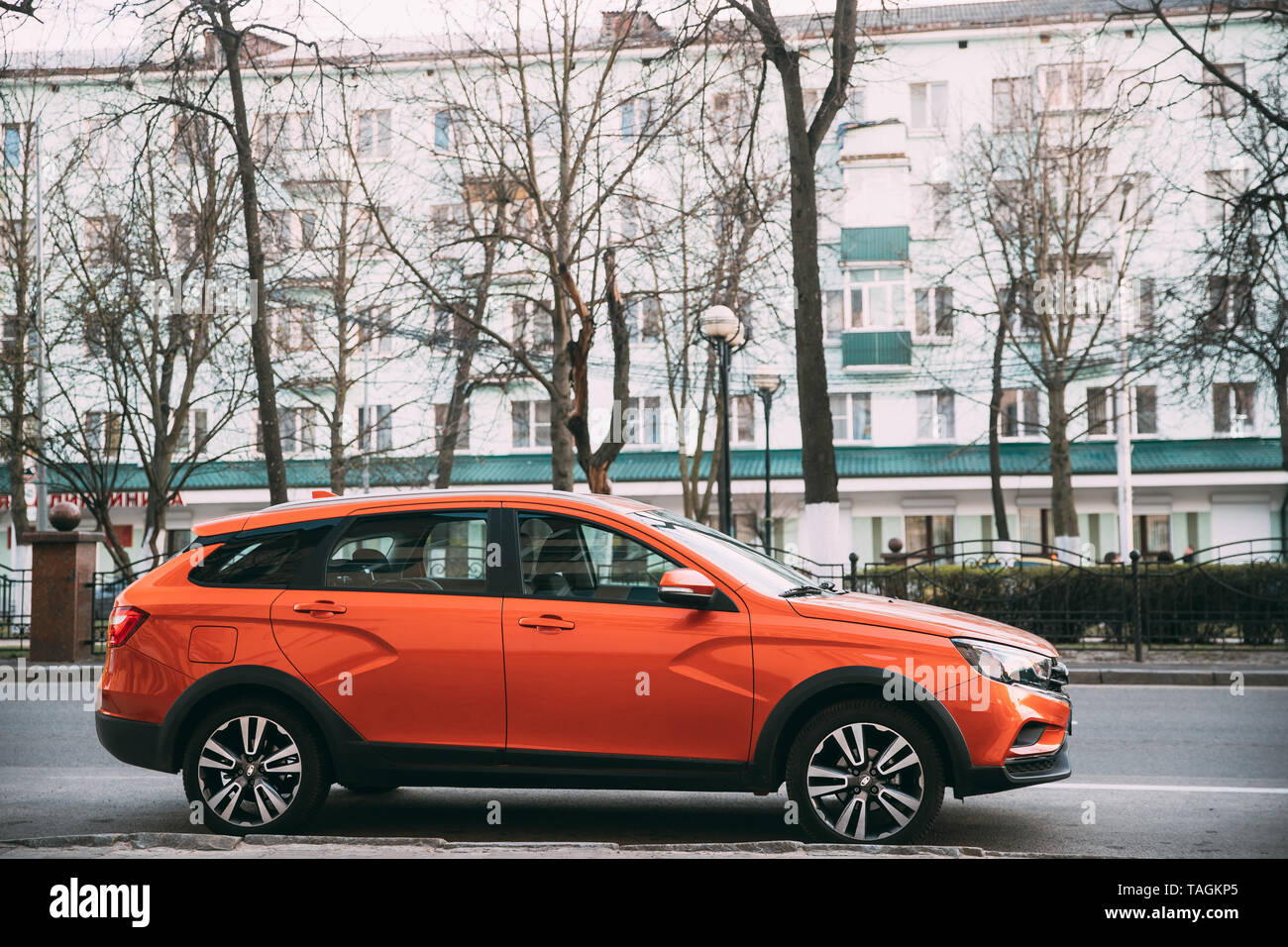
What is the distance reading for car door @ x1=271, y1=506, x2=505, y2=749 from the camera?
245 inches

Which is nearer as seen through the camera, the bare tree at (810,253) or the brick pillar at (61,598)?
the bare tree at (810,253)

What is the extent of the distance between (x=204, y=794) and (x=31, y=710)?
24.2 ft

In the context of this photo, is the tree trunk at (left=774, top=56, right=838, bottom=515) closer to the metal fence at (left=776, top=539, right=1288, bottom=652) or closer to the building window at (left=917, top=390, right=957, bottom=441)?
the metal fence at (left=776, top=539, right=1288, bottom=652)

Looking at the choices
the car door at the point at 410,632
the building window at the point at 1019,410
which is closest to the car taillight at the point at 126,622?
the car door at the point at 410,632

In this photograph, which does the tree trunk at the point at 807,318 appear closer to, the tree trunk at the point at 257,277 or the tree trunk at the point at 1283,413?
the tree trunk at the point at 1283,413

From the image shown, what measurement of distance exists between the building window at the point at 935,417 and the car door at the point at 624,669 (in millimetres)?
35220

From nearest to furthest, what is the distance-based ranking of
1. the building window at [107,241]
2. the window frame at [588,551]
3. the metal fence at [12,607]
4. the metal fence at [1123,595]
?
the window frame at [588,551] < the metal fence at [1123,595] < the metal fence at [12,607] < the building window at [107,241]

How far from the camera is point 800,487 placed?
39.1 meters

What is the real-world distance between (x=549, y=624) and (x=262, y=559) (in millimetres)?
1681

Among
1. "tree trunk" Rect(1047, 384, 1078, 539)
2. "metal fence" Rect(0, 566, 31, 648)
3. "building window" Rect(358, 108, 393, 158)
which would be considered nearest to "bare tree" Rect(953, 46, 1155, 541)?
"tree trunk" Rect(1047, 384, 1078, 539)

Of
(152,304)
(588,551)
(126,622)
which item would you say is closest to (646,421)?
(152,304)

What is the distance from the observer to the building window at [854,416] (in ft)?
134

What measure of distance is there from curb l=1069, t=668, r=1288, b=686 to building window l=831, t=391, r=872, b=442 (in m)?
26.9

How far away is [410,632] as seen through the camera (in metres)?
6.29
